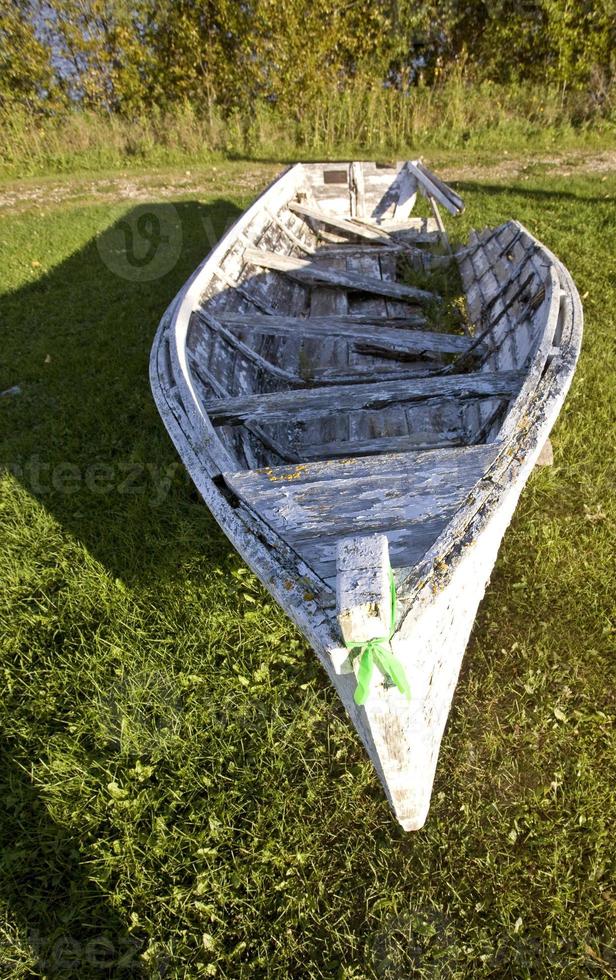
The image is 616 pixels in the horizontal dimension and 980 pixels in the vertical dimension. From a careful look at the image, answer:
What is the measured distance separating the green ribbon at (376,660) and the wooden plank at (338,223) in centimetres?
658

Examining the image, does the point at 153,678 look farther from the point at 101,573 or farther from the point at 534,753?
the point at 534,753

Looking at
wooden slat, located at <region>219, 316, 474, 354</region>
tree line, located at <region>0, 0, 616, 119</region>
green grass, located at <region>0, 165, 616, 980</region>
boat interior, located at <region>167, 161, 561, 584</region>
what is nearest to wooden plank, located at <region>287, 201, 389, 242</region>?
boat interior, located at <region>167, 161, 561, 584</region>

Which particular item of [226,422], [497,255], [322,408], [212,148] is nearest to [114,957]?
[226,422]

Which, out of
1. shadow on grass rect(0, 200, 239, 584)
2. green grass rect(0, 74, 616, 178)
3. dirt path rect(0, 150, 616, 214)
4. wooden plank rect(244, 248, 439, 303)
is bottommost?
shadow on grass rect(0, 200, 239, 584)

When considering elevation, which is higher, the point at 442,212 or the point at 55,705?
the point at 442,212

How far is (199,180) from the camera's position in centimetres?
1173

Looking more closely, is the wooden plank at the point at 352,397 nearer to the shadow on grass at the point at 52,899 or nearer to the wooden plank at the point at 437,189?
the shadow on grass at the point at 52,899

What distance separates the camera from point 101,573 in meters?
3.52

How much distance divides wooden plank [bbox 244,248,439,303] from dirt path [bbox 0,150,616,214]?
6.22 m

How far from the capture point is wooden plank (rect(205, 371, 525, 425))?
10.7 feet

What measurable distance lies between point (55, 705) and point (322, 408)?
2.25m

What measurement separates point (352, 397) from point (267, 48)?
549 inches

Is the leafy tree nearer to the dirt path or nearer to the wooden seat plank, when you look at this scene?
the dirt path

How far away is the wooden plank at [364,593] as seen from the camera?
1.39m
